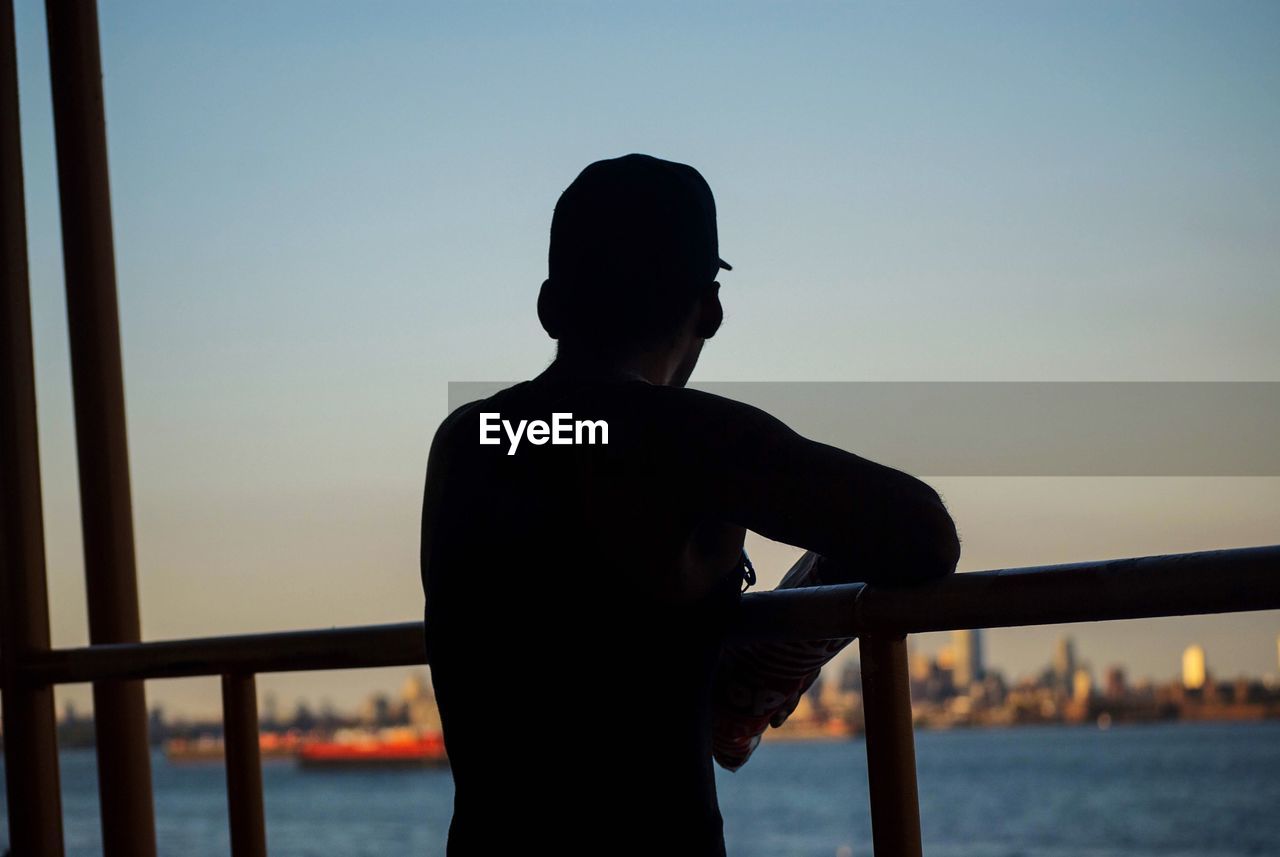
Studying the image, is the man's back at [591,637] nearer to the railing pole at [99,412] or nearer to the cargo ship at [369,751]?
the railing pole at [99,412]

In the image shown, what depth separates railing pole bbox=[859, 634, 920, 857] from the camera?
3.31 ft

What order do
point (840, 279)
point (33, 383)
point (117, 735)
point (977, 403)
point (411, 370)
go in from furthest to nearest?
point (840, 279), point (411, 370), point (33, 383), point (117, 735), point (977, 403)

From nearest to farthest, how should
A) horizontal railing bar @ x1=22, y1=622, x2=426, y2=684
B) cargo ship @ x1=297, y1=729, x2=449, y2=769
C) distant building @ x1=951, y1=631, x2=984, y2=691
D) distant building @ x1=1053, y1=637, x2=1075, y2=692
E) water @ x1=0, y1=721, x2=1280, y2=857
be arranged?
horizontal railing bar @ x1=22, y1=622, x2=426, y2=684 → water @ x1=0, y1=721, x2=1280, y2=857 → distant building @ x1=951, y1=631, x2=984, y2=691 → distant building @ x1=1053, y1=637, x2=1075, y2=692 → cargo ship @ x1=297, y1=729, x2=449, y2=769

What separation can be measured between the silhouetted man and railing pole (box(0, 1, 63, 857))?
45.5 inches

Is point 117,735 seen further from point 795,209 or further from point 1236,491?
point 795,209

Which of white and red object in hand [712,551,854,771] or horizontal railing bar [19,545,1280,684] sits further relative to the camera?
white and red object in hand [712,551,854,771]

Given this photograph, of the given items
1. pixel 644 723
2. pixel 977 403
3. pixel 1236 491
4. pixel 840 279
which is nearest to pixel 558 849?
pixel 644 723

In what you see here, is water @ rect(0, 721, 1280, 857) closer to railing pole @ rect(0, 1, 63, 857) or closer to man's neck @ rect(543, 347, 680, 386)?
railing pole @ rect(0, 1, 63, 857)

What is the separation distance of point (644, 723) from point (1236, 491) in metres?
38.6

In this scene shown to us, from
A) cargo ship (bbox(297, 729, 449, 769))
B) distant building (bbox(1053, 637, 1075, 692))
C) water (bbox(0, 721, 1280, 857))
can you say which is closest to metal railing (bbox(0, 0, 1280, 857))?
water (bbox(0, 721, 1280, 857))

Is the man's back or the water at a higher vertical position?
the man's back

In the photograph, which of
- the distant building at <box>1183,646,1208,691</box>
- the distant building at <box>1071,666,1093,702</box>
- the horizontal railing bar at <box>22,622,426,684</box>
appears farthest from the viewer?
Result: the distant building at <box>1071,666,1093,702</box>

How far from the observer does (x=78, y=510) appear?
1.95 m

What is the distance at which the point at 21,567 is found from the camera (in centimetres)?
198
